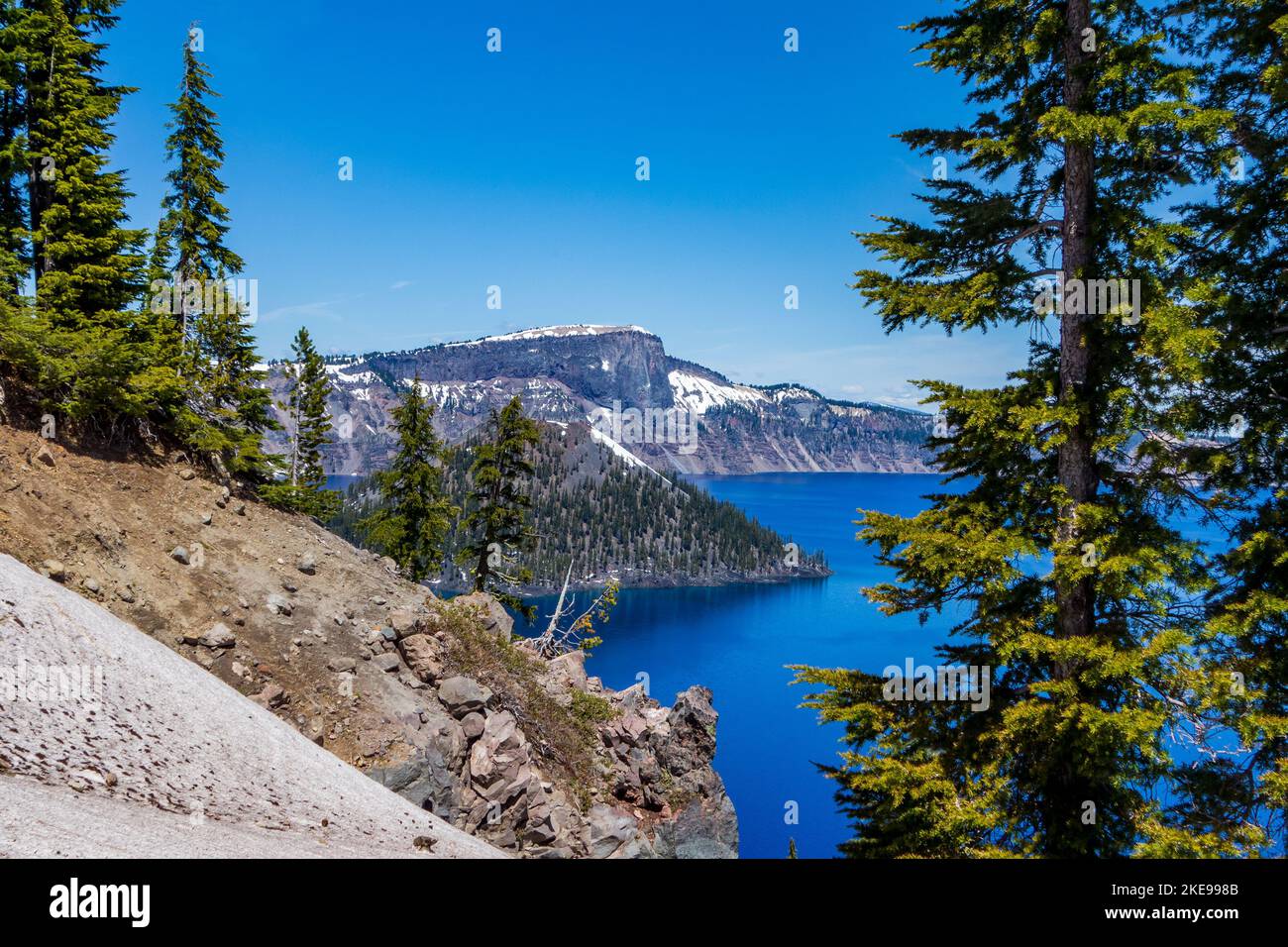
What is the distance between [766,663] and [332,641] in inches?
3848

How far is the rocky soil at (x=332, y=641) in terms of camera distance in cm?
1337

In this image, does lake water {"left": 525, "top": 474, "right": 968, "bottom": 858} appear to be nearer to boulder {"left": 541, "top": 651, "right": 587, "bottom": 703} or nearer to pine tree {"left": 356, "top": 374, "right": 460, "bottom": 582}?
boulder {"left": 541, "top": 651, "right": 587, "bottom": 703}

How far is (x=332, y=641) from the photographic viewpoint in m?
15.6

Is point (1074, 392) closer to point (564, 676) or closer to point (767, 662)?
point (564, 676)

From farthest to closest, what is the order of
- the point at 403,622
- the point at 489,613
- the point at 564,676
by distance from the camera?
the point at 564,676 → the point at 489,613 → the point at 403,622

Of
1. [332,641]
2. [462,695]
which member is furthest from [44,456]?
[462,695]

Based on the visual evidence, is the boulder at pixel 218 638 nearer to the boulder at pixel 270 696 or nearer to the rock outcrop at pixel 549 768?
the boulder at pixel 270 696

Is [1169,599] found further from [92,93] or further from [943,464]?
[92,93]

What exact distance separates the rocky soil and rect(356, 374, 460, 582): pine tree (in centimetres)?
945

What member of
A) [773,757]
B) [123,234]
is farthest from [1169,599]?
[773,757]

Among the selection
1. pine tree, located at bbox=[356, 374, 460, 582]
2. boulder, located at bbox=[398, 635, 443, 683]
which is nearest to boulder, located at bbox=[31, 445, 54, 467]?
boulder, located at bbox=[398, 635, 443, 683]

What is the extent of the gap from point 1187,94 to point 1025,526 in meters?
5.27
